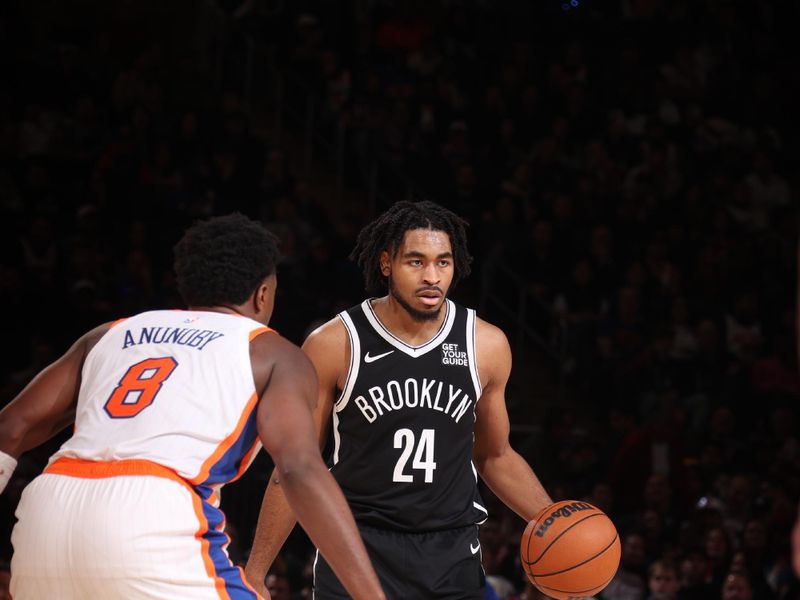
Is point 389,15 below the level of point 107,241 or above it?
above

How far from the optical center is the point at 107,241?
9.46 m

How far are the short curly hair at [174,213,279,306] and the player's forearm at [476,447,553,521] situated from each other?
162 centimetres

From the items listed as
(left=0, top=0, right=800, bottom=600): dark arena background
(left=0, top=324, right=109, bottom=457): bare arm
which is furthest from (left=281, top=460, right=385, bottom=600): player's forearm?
(left=0, top=0, right=800, bottom=600): dark arena background

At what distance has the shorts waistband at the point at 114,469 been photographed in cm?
280

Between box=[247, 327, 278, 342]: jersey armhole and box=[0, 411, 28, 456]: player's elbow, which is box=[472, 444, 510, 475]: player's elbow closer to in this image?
box=[247, 327, 278, 342]: jersey armhole

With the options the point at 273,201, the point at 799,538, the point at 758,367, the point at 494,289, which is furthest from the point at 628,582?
the point at 799,538

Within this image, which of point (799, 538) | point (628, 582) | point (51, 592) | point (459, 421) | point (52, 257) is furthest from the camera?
point (52, 257)

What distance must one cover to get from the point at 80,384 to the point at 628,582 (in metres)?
5.17

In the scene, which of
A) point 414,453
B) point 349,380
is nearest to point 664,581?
point 414,453

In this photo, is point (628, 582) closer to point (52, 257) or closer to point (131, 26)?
point (52, 257)

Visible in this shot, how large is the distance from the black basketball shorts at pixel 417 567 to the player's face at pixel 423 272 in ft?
2.55

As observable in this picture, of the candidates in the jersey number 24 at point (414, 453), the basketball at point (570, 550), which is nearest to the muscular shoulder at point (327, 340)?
the jersey number 24 at point (414, 453)

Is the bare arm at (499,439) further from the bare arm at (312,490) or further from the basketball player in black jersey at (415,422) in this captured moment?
the bare arm at (312,490)

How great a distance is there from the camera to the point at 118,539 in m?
2.71
